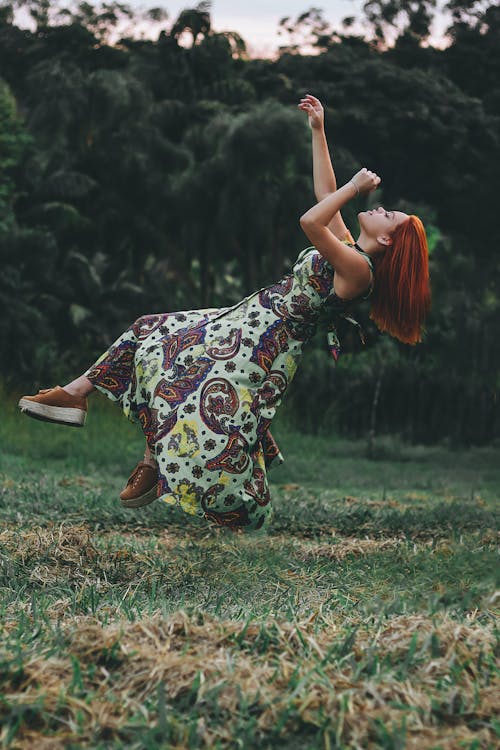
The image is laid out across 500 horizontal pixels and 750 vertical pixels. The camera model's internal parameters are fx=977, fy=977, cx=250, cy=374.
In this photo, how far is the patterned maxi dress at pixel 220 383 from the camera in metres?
4.09

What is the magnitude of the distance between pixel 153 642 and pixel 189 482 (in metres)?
1.45

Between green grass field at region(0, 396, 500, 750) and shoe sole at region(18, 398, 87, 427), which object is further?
shoe sole at region(18, 398, 87, 427)

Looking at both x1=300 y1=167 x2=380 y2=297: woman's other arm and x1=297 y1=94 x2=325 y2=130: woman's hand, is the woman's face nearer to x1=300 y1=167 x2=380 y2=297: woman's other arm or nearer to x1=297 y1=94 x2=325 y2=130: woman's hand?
x1=300 y1=167 x2=380 y2=297: woman's other arm

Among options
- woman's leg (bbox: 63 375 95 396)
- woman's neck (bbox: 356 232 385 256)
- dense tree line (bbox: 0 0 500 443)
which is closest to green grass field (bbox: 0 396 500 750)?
woman's leg (bbox: 63 375 95 396)

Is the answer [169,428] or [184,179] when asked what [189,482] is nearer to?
[169,428]

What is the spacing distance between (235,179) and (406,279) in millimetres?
13268

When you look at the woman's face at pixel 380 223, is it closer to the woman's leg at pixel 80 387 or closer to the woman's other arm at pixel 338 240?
the woman's other arm at pixel 338 240

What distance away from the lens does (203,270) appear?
18.5 meters

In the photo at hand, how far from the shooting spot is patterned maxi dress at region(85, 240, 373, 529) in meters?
4.09

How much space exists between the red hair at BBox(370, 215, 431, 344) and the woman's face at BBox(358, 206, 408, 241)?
0.03m

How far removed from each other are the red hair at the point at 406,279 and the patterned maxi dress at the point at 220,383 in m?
0.12

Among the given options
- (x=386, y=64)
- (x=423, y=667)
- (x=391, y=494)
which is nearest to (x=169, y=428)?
(x=423, y=667)

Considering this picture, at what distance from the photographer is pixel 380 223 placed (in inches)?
168

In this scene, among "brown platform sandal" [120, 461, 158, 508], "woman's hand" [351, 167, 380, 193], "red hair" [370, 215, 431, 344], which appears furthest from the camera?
"brown platform sandal" [120, 461, 158, 508]
